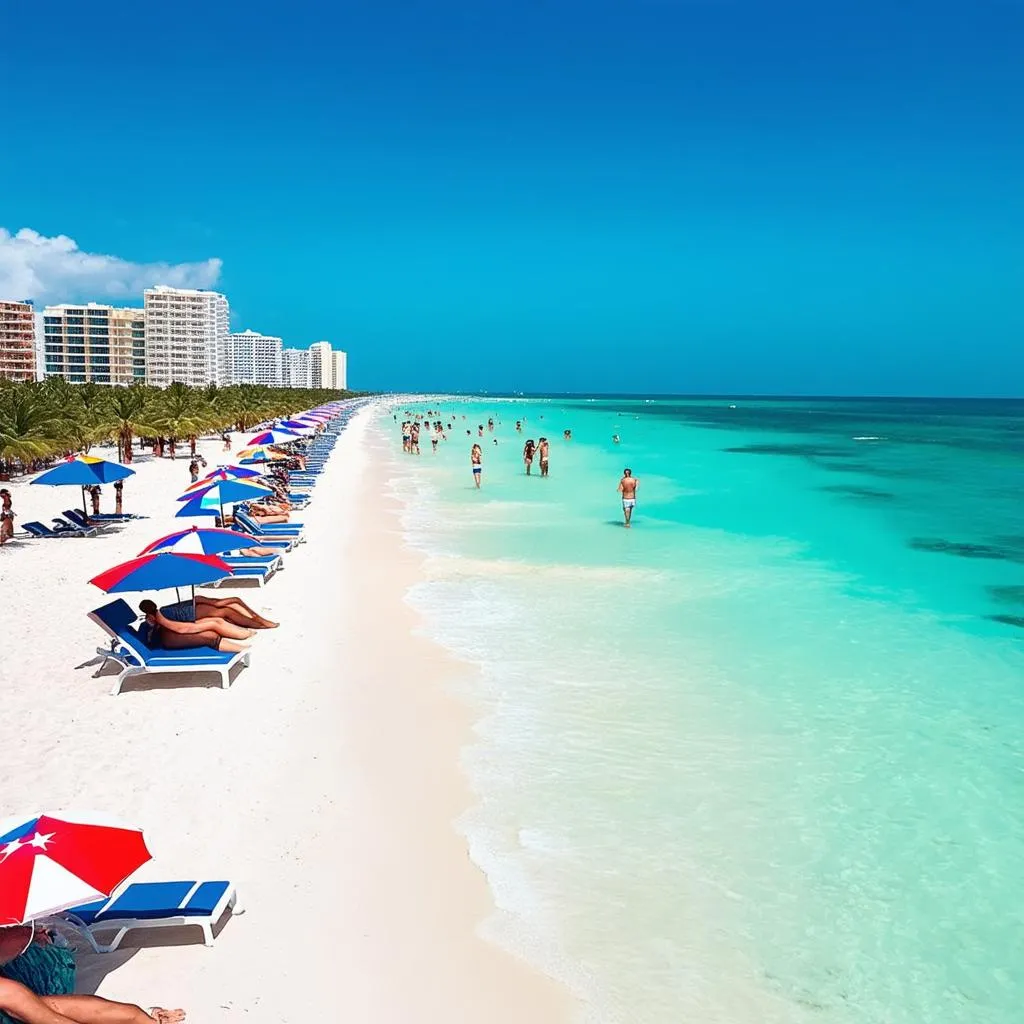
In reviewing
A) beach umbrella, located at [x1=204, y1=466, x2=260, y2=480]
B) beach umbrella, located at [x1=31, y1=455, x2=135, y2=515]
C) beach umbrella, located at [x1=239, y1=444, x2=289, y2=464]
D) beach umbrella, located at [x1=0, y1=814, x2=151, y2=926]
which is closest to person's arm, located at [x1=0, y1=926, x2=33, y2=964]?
beach umbrella, located at [x1=0, y1=814, x2=151, y2=926]

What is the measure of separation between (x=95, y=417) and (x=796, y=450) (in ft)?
131

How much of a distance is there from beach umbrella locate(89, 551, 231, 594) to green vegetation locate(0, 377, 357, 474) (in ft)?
43.8

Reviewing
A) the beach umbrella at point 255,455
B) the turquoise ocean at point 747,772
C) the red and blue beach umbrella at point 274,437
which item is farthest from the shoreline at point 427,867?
the red and blue beach umbrella at point 274,437

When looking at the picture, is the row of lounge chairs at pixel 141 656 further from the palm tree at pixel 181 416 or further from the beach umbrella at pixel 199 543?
the palm tree at pixel 181 416

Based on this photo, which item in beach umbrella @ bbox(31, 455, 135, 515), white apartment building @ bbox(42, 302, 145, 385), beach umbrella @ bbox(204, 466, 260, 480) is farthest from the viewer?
white apartment building @ bbox(42, 302, 145, 385)

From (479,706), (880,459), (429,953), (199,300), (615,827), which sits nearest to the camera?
(429,953)

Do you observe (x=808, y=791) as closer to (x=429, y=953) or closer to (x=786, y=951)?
(x=786, y=951)

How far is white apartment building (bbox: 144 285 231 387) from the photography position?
128000 millimetres

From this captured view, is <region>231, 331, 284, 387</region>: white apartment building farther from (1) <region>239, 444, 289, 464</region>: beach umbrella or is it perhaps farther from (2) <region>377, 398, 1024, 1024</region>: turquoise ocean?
(2) <region>377, 398, 1024, 1024</region>: turquoise ocean

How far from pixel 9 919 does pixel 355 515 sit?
17647 millimetres

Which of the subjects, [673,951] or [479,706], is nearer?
[673,951]

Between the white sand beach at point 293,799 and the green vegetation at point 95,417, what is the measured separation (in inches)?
409

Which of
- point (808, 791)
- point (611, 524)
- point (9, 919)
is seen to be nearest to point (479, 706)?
point (808, 791)

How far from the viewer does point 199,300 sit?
425 feet
